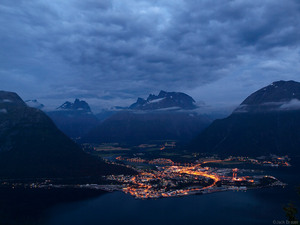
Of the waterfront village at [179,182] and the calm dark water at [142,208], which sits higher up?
the waterfront village at [179,182]

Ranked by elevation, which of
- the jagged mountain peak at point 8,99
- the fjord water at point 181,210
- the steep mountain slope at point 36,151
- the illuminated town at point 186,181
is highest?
the jagged mountain peak at point 8,99

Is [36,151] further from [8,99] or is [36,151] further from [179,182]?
[179,182]

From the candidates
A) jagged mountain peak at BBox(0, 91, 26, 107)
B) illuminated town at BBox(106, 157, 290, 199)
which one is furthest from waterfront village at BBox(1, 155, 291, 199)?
jagged mountain peak at BBox(0, 91, 26, 107)

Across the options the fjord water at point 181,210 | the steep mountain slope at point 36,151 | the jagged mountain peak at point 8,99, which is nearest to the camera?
the fjord water at point 181,210

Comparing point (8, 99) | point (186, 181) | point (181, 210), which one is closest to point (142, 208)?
point (181, 210)

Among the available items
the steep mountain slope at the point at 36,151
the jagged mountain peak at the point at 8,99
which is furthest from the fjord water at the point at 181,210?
the jagged mountain peak at the point at 8,99

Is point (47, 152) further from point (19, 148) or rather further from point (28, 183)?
point (28, 183)

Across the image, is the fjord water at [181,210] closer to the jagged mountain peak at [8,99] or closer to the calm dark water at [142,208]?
the calm dark water at [142,208]
